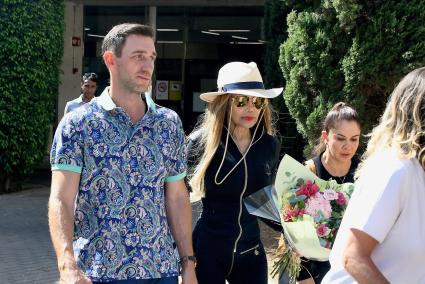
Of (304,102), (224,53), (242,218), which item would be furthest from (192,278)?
(224,53)

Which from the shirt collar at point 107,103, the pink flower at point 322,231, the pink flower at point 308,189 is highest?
the shirt collar at point 107,103

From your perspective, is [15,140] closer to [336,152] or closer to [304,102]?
[304,102]

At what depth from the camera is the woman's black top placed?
13.0 feet

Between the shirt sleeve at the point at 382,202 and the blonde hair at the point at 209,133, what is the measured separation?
71.9 inches

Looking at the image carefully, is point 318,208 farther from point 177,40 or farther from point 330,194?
point 177,40

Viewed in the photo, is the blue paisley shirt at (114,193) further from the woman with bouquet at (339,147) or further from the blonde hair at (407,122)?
the woman with bouquet at (339,147)

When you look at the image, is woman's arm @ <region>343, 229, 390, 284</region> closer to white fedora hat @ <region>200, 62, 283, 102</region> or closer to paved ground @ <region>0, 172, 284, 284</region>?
white fedora hat @ <region>200, 62, 283, 102</region>

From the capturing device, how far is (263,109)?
429cm

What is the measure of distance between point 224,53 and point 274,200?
1161 centimetres

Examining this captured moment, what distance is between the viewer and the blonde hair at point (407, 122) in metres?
2.29

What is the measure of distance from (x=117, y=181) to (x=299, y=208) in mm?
1051

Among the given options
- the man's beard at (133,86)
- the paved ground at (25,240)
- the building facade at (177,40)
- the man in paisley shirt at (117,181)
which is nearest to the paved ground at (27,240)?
the paved ground at (25,240)

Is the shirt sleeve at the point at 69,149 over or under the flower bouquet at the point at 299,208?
over

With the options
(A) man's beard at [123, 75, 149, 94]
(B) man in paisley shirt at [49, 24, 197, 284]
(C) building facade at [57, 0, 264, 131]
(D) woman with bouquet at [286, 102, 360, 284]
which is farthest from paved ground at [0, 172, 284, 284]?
(A) man's beard at [123, 75, 149, 94]
